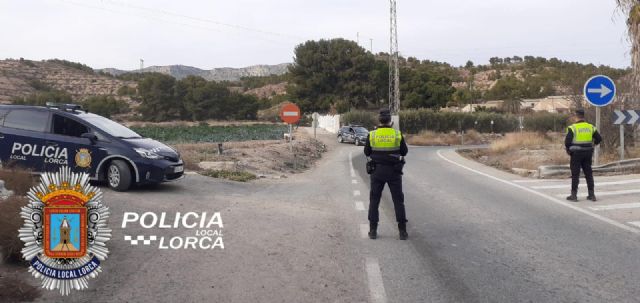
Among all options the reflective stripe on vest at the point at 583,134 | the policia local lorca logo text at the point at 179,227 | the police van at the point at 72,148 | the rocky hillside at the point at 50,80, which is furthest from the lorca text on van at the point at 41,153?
the rocky hillside at the point at 50,80

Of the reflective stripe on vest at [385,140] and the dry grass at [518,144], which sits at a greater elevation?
the reflective stripe on vest at [385,140]

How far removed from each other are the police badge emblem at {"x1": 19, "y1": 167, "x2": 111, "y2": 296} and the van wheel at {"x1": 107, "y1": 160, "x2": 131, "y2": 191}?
525cm

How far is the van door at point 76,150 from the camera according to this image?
10.6 metres

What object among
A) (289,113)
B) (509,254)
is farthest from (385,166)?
(289,113)

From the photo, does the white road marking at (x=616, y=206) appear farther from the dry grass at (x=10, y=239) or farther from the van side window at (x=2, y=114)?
the van side window at (x=2, y=114)

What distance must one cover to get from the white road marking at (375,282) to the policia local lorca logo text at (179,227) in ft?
6.51

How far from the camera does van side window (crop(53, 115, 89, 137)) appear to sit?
426 inches

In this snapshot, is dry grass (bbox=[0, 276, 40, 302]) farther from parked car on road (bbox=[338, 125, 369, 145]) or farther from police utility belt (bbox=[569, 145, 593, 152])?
parked car on road (bbox=[338, 125, 369, 145])

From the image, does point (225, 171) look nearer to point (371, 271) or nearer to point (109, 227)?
point (109, 227)

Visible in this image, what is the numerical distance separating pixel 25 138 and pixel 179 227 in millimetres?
4937

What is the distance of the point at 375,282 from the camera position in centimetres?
529

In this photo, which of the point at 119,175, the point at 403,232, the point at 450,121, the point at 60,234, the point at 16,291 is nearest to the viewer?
the point at 16,291

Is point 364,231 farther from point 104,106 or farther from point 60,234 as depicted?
point 104,106

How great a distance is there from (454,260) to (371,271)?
110 centimetres
